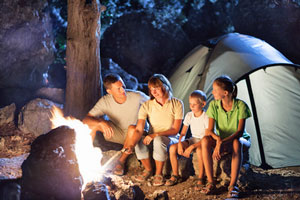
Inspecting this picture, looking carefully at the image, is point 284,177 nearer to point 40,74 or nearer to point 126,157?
point 126,157

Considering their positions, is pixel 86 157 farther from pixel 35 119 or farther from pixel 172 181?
pixel 35 119

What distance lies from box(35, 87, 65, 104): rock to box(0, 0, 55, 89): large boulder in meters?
0.36

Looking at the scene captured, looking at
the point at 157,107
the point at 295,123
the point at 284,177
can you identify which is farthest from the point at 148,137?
the point at 295,123

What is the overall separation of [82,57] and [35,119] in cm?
187

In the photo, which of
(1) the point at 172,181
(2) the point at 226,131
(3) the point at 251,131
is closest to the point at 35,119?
(1) the point at 172,181

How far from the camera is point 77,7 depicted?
548 cm

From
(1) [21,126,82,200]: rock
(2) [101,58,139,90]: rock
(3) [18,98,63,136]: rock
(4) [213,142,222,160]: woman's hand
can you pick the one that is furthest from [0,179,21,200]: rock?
(2) [101,58,139,90]: rock

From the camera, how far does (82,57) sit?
568 cm

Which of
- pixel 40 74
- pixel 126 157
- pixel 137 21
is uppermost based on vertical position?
pixel 137 21

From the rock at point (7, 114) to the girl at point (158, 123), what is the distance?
3.68 m

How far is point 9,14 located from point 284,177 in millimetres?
6326

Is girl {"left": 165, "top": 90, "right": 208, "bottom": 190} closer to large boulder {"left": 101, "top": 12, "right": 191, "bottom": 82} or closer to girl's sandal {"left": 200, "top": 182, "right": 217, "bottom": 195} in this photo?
girl's sandal {"left": 200, "top": 182, "right": 217, "bottom": 195}

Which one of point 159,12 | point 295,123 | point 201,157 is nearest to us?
point 201,157

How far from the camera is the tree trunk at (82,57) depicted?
18.1ft
